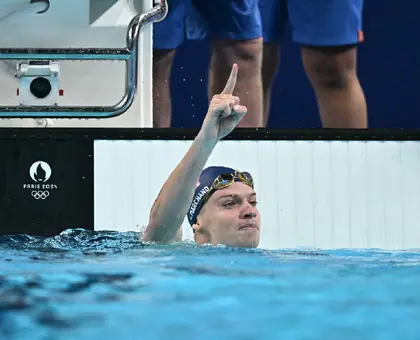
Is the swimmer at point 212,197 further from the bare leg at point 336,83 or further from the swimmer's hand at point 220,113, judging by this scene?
the bare leg at point 336,83

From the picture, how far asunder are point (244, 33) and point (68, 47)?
144 cm

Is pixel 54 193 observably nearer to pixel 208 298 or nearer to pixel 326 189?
pixel 326 189

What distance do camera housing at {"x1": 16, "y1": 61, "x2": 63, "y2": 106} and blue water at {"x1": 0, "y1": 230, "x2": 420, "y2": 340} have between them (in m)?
2.20

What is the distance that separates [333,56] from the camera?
5.79 metres

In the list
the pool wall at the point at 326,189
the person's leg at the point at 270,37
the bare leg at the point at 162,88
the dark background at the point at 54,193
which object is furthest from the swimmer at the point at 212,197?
the person's leg at the point at 270,37

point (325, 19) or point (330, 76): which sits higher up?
point (325, 19)

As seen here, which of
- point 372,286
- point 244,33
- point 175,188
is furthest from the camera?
point 244,33

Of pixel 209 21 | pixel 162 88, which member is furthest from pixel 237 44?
pixel 162 88

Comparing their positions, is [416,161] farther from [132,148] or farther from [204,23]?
[204,23]

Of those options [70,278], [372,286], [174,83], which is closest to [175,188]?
[70,278]

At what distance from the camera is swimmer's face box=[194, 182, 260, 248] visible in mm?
3531

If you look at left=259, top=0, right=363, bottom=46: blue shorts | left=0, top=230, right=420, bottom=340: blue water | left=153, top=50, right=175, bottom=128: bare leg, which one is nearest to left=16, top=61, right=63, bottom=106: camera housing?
left=153, top=50, right=175, bottom=128: bare leg

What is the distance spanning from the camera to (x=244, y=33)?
5746 millimetres

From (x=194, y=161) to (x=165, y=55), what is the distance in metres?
2.68
